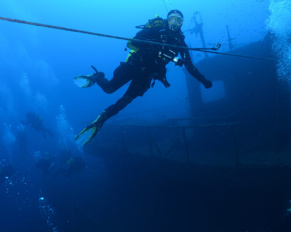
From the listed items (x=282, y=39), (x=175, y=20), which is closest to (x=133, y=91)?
(x=175, y=20)

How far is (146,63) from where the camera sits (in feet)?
12.9

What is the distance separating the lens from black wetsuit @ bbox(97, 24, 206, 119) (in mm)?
3809

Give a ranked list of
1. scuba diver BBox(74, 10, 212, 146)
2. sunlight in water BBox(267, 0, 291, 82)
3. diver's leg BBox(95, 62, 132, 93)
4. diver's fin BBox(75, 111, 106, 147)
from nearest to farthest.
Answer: scuba diver BBox(74, 10, 212, 146), diver's leg BBox(95, 62, 132, 93), diver's fin BBox(75, 111, 106, 147), sunlight in water BBox(267, 0, 291, 82)

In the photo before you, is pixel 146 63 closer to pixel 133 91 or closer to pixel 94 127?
pixel 133 91

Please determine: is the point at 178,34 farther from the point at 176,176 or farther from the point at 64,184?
the point at 64,184

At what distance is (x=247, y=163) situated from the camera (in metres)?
6.67

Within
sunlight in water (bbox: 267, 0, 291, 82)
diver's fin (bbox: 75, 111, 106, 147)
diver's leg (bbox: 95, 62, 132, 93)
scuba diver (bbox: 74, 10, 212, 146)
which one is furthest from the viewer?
sunlight in water (bbox: 267, 0, 291, 82)

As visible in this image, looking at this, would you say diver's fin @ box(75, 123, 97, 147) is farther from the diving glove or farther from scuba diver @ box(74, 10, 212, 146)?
the diving glove

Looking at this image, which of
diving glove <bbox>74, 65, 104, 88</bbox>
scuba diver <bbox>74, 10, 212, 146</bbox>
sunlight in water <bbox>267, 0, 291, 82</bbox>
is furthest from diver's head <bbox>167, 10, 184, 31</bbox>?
sunlight in water <bbox>267, 0, 291, 82</bbox>

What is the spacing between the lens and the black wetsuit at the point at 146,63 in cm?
381

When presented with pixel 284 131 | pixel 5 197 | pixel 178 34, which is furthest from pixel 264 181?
pixel 5 197

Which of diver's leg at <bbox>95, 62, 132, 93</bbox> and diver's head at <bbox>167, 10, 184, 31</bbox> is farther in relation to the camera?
diver's leg at <bbox>95, 62, 132, 93</bbox>

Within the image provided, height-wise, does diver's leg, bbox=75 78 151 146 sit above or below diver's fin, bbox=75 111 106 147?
above

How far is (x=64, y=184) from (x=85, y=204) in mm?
4112
